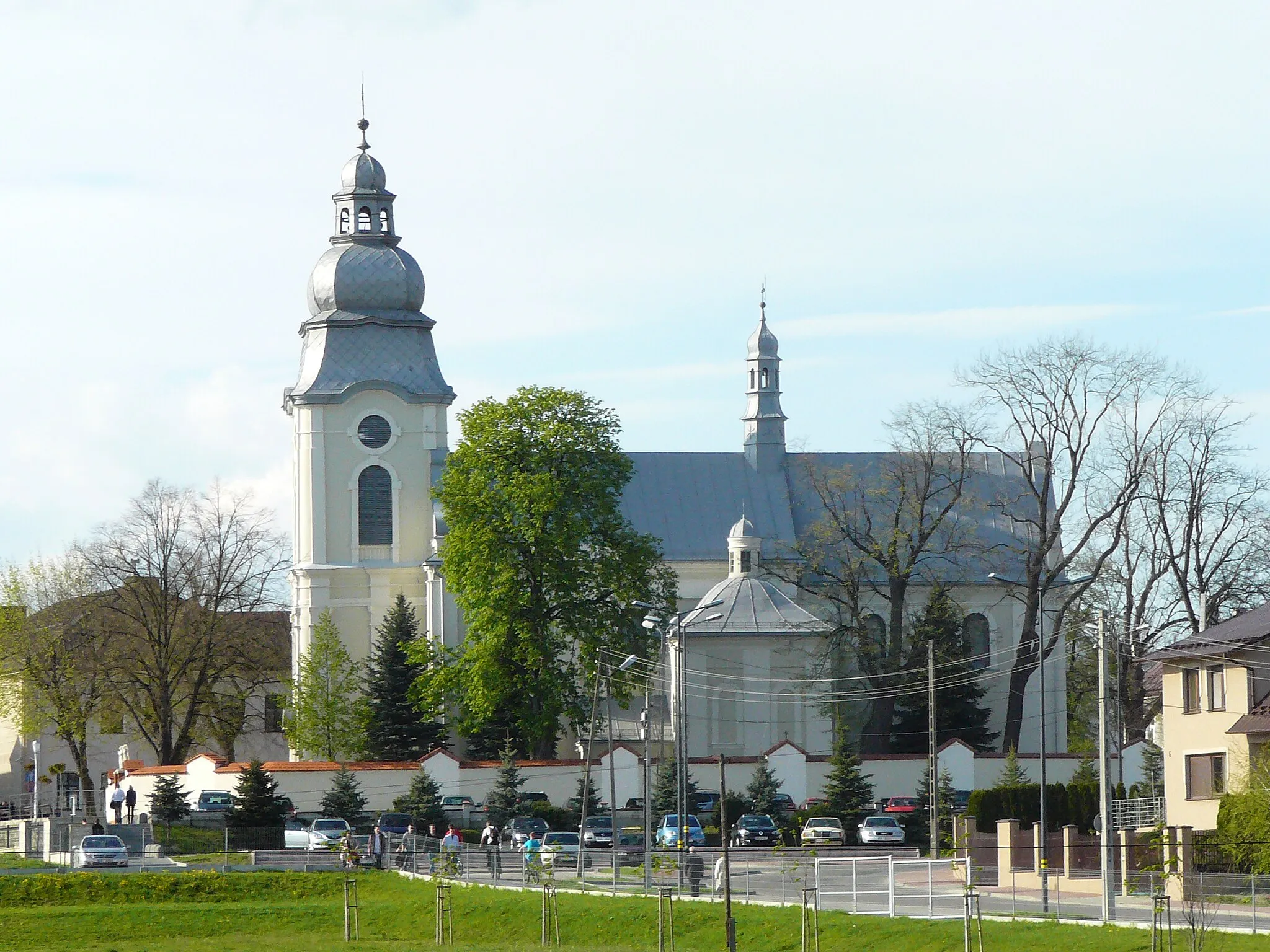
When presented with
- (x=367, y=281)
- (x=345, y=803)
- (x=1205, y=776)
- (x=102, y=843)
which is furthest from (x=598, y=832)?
(x=367, y=281)

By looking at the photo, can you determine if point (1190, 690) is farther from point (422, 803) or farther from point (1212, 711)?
point (422, 803)

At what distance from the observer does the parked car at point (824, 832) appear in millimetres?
54094

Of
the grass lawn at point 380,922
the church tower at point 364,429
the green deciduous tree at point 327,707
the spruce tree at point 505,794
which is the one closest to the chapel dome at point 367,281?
the church tower at point 364,429

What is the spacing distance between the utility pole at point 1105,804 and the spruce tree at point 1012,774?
18692mm

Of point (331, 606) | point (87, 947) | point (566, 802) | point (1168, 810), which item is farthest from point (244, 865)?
point (331, 606)

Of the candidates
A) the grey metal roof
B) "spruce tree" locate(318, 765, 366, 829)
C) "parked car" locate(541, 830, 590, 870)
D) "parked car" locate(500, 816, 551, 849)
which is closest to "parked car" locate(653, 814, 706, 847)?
"parked car" locate(541, 830, 590, 870)

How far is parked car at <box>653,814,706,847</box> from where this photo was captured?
165 ft

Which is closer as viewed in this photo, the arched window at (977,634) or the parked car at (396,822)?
the parked car at (396,822)

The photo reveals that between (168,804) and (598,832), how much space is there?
418 inches

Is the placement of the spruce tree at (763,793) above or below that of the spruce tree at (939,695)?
below

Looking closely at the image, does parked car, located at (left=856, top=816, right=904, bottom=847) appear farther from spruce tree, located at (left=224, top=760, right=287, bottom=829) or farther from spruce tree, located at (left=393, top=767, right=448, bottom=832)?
spruce tree, located at (left=224, top=760, right=287, bottom=829)

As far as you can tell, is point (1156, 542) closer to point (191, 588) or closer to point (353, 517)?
point (353, 517)

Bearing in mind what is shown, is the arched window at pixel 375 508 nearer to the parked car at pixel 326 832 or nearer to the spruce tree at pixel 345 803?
the spruce tree at pixel 345 803

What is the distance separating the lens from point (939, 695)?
2598 inches
